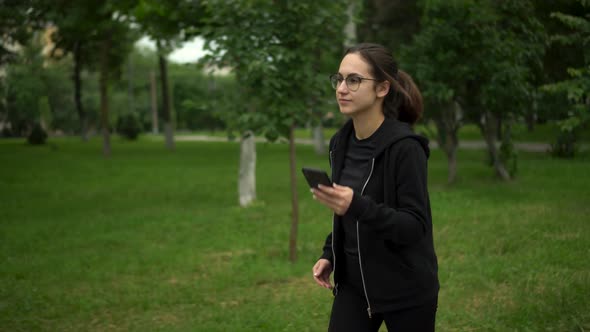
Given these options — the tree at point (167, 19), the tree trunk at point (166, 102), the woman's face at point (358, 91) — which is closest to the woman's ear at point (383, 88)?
the woman's face at point (358, 91)

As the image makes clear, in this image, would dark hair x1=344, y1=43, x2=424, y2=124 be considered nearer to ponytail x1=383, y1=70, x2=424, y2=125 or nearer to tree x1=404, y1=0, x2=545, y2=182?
ponytail x1=383, y1=70, x2=424, y2=125

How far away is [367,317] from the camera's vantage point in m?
2.99

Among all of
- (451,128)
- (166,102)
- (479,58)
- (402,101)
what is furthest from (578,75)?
(166,102)

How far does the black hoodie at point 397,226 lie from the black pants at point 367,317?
0.05 metres

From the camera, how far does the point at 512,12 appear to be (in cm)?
1362

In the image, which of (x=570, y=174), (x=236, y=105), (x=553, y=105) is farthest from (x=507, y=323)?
(x=570, y=174)

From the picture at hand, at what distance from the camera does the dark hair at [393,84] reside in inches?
113

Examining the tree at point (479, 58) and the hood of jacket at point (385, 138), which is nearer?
the hood of jacket at point (385, 138)

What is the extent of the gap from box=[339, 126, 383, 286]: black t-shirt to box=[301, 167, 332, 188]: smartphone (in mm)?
364

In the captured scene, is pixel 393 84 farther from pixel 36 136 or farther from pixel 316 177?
pixel 36 136

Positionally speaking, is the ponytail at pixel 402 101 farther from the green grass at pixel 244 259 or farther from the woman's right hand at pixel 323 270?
the green grass at pixel 244 259

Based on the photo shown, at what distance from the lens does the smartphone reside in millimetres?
2445

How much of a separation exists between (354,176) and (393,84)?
1.51 ft

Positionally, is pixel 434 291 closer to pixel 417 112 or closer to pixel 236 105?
pixel 417 112
